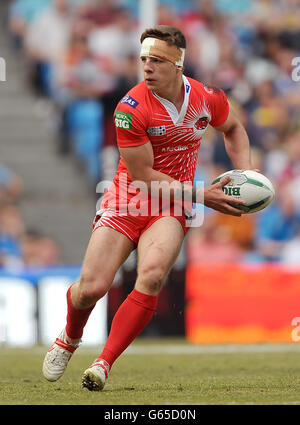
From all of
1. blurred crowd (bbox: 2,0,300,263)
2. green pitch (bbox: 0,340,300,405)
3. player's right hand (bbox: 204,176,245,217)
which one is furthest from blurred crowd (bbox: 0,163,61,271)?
player's right hand (bbox: 204,176,245,217)

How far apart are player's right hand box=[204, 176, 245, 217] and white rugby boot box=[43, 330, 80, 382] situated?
1390mm

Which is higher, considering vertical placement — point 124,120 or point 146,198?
point 124,120

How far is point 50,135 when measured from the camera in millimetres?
14375

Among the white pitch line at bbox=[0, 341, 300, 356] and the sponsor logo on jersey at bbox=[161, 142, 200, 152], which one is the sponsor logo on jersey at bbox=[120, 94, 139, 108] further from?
the white pitch line at bbox=[0, 341, 300, 356]

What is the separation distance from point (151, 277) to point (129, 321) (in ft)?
1.11

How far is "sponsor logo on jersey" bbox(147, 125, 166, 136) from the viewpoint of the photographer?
5.91 meters

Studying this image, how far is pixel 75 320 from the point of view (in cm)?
616

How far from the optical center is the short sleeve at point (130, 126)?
5785mm

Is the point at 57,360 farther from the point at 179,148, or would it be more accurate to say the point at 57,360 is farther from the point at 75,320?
the point at 179,148

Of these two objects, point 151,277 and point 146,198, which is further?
point 146,198

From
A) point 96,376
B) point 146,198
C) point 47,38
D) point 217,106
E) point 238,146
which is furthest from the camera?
point 47,38

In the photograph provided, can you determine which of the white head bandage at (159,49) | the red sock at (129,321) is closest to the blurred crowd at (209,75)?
the white head bandage at (159,49)

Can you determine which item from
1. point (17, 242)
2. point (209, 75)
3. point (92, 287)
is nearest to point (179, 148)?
point (92, 287)
